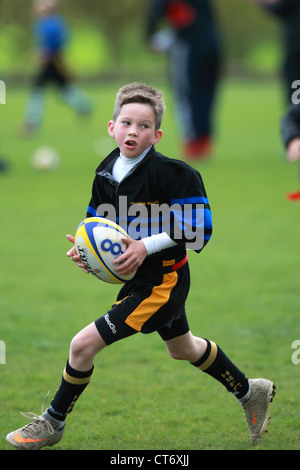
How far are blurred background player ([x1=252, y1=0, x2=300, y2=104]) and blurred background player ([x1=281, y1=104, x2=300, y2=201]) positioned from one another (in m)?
5.45

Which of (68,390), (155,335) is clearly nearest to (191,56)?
(155,335)

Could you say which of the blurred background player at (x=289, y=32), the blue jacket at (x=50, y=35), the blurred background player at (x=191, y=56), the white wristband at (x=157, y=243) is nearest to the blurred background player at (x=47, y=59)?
the blue jacket at (x=50, y=35)

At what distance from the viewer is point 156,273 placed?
4105mm

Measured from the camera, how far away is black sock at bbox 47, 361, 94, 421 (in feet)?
13.4

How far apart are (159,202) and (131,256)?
1.08 ft

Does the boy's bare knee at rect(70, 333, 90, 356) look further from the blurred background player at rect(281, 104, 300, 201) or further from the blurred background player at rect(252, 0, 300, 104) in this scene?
the blurred background player at rect(252, 0, 300, 104)

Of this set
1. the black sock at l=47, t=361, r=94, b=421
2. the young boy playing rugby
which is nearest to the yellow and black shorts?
the young boy playing rugby

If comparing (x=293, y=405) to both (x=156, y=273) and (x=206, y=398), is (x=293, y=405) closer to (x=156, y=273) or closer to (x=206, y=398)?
(x=206, y=398)

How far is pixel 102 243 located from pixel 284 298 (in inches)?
129

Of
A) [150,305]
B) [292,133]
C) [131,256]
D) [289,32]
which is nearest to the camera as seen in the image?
[131,256]

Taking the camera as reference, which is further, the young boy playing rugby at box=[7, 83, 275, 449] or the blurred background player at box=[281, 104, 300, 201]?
the blurred background player at box=[281, 104, 300, 201]

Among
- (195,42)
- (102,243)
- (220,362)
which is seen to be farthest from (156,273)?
(195,42)

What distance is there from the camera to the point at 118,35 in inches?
2229

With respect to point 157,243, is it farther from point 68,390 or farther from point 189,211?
point 68,390
